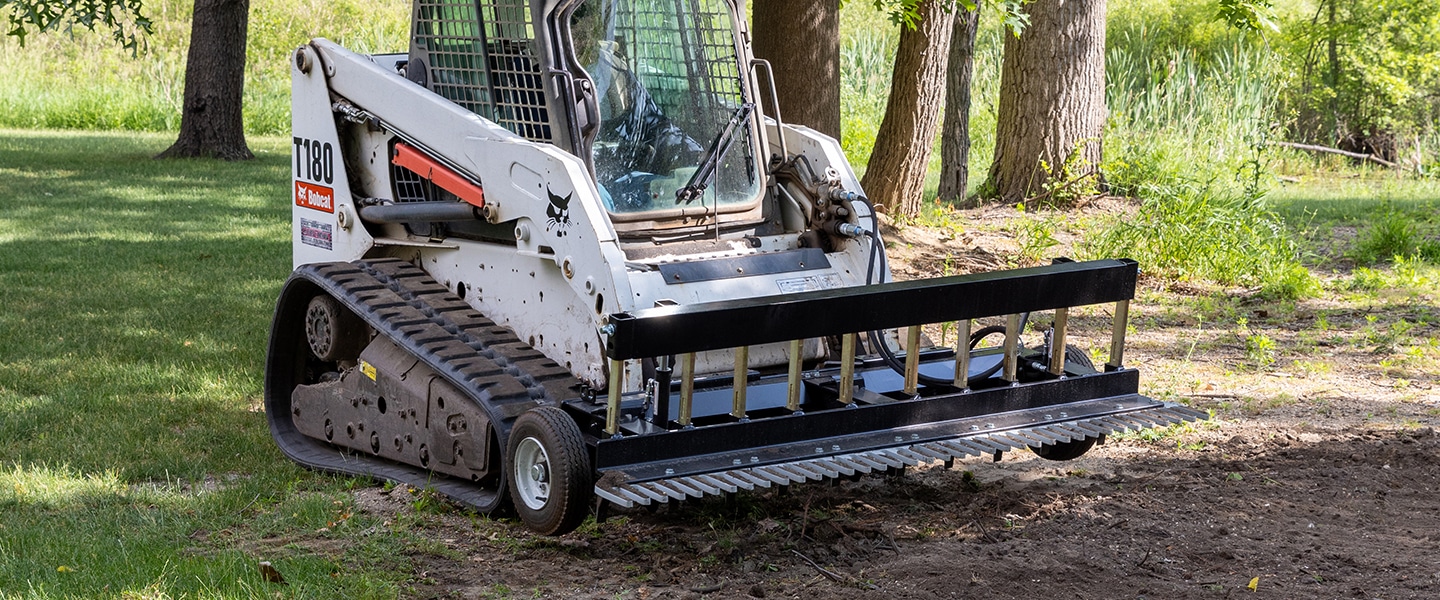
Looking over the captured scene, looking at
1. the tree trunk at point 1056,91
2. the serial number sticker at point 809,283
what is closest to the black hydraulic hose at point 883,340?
the serial number sticker at point 809,283

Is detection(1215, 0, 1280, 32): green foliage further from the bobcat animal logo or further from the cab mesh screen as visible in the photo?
the bobcat animal logo

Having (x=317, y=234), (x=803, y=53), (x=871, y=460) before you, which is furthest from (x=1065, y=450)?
(x=803, y=53)

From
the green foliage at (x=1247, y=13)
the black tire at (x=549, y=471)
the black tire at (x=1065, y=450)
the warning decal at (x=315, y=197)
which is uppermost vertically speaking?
the green foliage at (x=1247, y=13)

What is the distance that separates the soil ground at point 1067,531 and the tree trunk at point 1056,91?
220 inches

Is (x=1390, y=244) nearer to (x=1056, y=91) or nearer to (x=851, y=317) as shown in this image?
(x=1056, y=91)

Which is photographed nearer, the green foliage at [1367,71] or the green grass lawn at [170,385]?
the green grass lawn at [170,385]

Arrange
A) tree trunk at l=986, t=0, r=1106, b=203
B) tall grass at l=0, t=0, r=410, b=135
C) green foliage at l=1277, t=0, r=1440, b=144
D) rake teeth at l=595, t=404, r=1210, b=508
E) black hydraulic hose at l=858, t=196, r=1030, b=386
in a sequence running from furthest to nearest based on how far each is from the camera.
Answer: tall grass at l=0, t=0, r=410, b=135 < green foliage at l=1277, t=0, r=1440, b=144 < tree trunk at l=986, t=0, r=1106, b=203 < black hydraulic hose at l=858, t=196, r=1030, b=386 < rake teeth at l=595, t=404, r=1210, b=508

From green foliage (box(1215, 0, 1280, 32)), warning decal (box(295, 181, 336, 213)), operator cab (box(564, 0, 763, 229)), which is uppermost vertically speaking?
green foliage (box(1215, 0, 1280, 32))

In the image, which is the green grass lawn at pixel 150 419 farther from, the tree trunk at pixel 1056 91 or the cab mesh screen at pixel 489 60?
the tree trunk at pixel 1056 91

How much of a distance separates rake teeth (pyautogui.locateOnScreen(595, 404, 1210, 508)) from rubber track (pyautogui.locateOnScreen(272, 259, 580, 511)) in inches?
23.3

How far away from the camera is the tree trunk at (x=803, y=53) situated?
9.08 meters

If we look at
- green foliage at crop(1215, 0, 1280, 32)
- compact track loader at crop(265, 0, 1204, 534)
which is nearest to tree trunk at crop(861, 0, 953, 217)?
green foliage at crop(1215, 0, 1280, 32)

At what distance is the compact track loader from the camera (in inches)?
169

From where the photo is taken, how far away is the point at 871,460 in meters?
4.33
